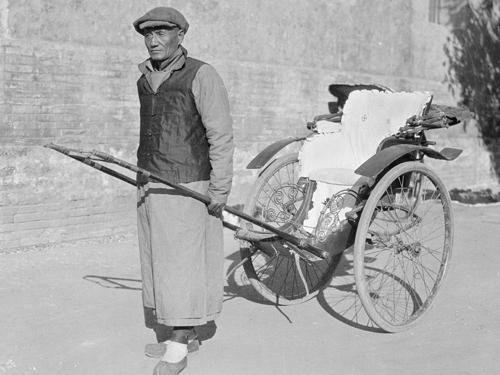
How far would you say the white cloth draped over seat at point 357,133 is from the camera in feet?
17.5

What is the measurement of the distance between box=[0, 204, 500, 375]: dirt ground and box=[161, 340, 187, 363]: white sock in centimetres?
11

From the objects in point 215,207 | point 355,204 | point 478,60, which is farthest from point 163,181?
point 478,60

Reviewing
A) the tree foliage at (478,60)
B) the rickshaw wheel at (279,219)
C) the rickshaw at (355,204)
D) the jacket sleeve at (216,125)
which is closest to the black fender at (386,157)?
the rickshaw at (355,204)

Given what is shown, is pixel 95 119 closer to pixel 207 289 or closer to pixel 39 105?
pixel 39 105

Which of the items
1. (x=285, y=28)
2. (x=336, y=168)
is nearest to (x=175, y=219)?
(x=336, y=168)

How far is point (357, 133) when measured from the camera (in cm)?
562

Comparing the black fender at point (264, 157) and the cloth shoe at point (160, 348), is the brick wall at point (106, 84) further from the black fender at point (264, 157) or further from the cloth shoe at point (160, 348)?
the cloth shoe at point (160, 348)

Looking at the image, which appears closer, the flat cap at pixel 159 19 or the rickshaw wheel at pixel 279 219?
the flat cap at pixel 159 19

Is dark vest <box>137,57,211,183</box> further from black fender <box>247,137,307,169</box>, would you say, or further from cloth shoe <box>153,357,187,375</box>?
black fender <box>247,137,307,169</box>

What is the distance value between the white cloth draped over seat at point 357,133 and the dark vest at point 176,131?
1.44 metres

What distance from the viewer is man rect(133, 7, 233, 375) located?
3922 millimetres

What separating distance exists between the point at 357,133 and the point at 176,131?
2081 mm

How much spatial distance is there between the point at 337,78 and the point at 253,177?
187 cm

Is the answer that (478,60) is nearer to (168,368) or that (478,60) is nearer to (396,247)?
(396,247)
